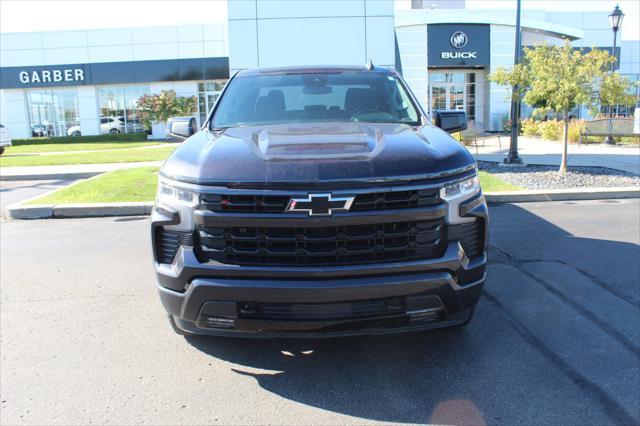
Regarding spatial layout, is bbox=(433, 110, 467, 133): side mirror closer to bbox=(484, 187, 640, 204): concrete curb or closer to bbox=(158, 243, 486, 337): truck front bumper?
bbox=(158, 243, 486, 337): truck front bumper

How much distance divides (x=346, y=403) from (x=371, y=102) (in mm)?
2467

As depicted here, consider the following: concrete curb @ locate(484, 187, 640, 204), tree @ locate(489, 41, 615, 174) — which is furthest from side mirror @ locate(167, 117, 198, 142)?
tree @ locate(489, 41, 615, 174)

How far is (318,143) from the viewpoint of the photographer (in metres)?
3.09

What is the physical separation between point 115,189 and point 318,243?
826 centimetres

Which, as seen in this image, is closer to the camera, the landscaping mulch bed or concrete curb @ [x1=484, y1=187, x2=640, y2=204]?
concrete curb @ [x1=484, y1=187, x2=640, y2=204]

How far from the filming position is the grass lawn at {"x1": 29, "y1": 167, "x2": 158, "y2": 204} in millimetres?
9328

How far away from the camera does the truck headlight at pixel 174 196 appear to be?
9.30 ft

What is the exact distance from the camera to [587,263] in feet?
17.7

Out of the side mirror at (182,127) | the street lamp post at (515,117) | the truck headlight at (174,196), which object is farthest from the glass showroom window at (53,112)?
the truck headlight at (174,196)

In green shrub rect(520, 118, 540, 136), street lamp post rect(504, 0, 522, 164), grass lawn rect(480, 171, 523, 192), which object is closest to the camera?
grass lawn rect(480, 171, 523, 192)

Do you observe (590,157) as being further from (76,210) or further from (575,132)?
(76,210)

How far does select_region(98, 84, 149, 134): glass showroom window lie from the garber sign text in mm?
1649

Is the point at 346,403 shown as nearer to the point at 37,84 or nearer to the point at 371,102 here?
the point at 371,102

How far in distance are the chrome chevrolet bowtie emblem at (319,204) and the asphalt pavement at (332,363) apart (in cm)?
108
